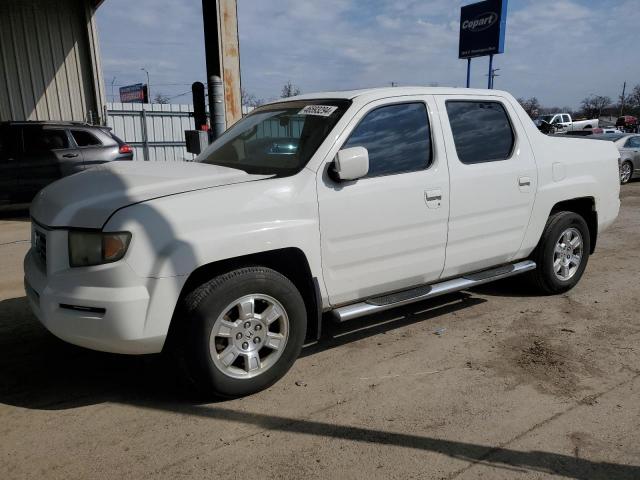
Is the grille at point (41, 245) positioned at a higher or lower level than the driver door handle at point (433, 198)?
lower

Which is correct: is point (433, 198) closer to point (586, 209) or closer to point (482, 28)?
point (586, 209)

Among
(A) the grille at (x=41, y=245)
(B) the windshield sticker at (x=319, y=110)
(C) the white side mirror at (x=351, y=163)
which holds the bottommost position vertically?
(A) the grille at (x=41, y=245)

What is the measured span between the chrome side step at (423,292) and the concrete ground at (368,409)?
406mm

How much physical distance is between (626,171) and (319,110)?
14977mm

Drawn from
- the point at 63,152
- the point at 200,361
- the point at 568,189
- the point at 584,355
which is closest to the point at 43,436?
the point at 200,361

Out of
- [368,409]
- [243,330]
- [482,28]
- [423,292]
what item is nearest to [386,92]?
[423,292]

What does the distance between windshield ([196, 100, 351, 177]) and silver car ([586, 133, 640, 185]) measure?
14.4 meters

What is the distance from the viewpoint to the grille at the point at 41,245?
320cm

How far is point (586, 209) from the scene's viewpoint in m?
5.33

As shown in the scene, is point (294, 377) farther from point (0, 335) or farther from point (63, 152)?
point (63, 152)

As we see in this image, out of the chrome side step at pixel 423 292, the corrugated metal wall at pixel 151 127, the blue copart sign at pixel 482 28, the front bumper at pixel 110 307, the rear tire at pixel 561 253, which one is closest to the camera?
the front bumper at pixel 110 307

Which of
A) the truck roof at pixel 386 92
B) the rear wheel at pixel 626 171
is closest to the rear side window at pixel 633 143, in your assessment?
Result: the rear wheel at pixel 626 171

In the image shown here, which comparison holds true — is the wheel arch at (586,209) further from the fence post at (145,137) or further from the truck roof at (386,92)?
the fence post at (145,137)

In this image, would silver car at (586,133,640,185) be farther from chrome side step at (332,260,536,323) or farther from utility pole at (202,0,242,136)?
chrome side step at (332,260,536,323)
